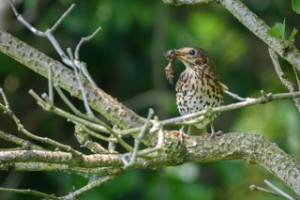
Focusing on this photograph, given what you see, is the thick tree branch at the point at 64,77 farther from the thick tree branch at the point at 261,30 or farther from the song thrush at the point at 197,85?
the song thrush at the point at 197,85

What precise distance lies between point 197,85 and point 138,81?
2.52 m

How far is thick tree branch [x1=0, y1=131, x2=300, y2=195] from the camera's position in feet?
12.1

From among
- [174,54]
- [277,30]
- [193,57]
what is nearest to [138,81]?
[193,57]

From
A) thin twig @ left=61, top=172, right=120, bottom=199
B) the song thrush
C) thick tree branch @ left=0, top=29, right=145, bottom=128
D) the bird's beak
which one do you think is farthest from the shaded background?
thick tree branch @ left=0, top=29, right=145, bottom=128

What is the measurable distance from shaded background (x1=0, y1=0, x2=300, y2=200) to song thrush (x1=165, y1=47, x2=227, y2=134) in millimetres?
1511

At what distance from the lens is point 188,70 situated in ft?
18.9

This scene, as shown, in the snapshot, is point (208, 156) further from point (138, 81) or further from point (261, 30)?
point (138, 81)

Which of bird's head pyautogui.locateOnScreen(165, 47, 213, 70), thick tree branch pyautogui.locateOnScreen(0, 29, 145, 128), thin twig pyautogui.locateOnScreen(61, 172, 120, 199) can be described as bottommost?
thin twig pyautogui.locateOnScreen(61, 172, 120, 199)

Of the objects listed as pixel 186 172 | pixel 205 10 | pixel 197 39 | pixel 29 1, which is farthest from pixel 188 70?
pixel 205 10

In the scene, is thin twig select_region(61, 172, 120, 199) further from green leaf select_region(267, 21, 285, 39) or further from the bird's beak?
the bird's beak

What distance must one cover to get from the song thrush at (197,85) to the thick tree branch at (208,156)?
1483mm

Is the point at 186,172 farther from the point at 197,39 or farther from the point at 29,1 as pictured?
the point at 29,1

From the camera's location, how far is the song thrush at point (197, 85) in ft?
18.2

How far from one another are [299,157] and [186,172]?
3.21ft
